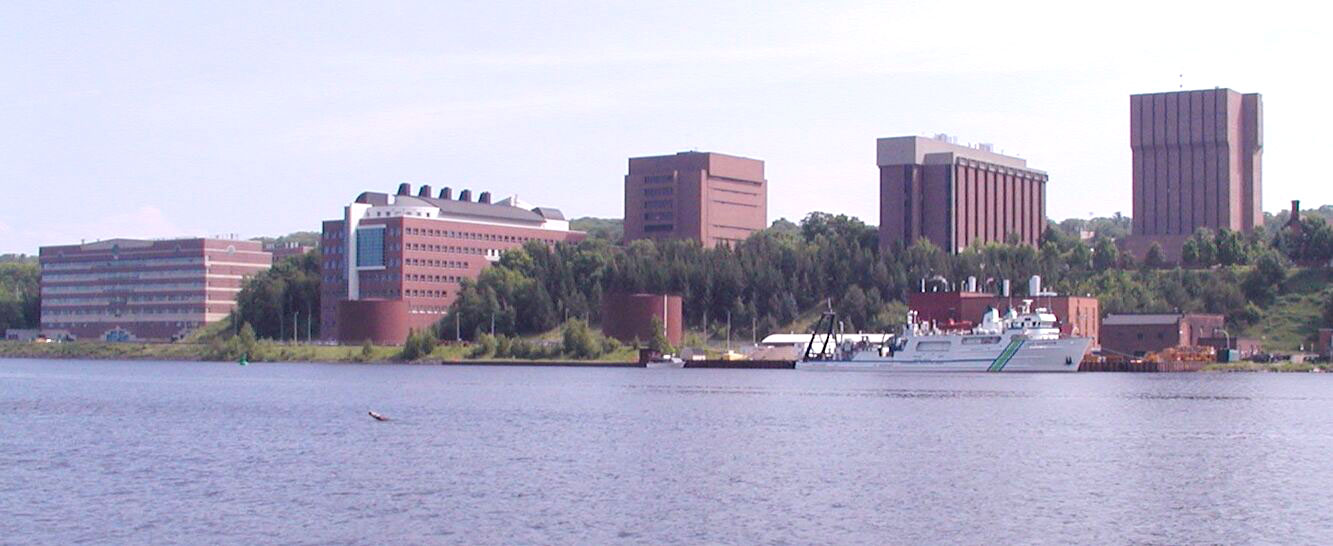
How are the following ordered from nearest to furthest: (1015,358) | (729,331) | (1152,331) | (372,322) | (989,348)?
1. (1015,358)
2. (989,348)
3. (1152,331)
4. (729,331)
5. (372,322)

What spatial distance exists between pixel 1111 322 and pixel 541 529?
131291mm

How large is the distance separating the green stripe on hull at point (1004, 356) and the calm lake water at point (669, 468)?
117 feet

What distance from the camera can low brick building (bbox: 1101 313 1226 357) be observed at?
523 ft

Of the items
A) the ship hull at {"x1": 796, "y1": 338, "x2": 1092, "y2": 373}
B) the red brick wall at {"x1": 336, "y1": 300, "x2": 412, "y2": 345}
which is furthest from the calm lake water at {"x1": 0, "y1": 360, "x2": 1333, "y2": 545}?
the red brick wall at {"x1": 336, "y1": 300, "x2": 412, "y2": 345}

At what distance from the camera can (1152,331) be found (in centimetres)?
16100

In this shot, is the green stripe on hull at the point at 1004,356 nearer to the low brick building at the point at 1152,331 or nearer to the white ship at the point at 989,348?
the white ship at the point at 989,348

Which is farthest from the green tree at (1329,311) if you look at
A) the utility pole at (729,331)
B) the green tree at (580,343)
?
the green tree at (580,343)

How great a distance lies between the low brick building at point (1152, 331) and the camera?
15938 cm

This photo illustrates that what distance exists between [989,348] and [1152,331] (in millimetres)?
25344

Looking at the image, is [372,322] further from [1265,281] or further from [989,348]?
[1265,281]

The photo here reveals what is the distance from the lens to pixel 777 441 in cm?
6706

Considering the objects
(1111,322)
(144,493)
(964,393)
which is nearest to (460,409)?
(964,393)

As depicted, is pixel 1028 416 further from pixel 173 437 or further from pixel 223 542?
pixel 223 542

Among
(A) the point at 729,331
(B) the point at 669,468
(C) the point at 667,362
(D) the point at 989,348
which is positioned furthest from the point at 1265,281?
(B) the point at 669,468
